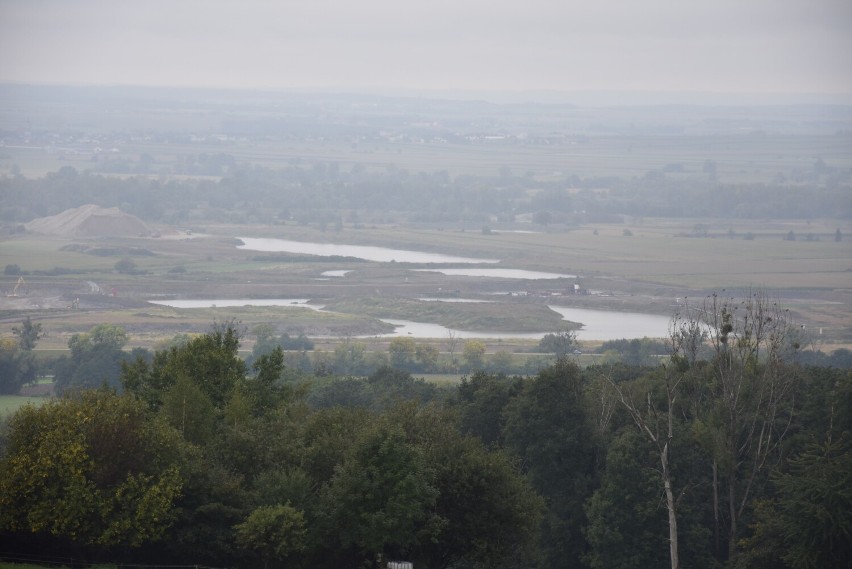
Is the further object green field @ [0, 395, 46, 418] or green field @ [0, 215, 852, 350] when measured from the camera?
green field @ [0, 215, 852, 350]

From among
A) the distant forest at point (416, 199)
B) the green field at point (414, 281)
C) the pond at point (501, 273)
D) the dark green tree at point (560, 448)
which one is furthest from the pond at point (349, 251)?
the dark green tree at point (560, 448)

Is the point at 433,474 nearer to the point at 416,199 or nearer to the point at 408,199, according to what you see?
the point at 416,199

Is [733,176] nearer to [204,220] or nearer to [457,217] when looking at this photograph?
[457,217]

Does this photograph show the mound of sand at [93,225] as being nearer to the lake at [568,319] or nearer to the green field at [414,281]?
the green field at [414,281]

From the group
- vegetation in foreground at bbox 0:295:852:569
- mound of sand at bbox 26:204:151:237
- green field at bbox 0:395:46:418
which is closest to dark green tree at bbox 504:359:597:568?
vegetation in foreground at bbox 0:295:852:569

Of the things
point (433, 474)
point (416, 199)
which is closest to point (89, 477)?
point (433, 474)

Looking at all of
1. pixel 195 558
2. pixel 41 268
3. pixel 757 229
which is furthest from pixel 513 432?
pixel 757 229

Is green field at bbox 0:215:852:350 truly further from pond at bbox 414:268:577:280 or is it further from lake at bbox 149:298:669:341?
pond at bbox 414:268:577:280
